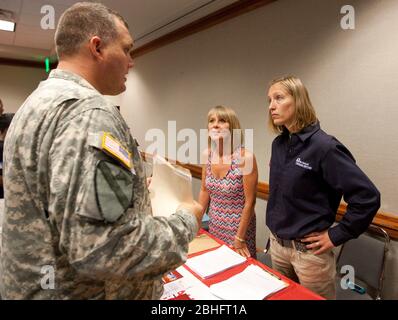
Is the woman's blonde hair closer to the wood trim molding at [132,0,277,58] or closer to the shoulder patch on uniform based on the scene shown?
the shoulder patch on uniform

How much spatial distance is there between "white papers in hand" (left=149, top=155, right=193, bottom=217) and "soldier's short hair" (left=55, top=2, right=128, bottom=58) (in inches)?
16.3

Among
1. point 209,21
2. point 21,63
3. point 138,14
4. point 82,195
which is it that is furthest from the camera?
point 21,63

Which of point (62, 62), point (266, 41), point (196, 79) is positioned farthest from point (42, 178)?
point (196, 79)

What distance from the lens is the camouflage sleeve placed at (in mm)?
561

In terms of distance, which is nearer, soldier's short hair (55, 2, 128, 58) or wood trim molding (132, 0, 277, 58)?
soldier's short hair (55, 2, 128, 58)

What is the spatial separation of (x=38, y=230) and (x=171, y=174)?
397 mm

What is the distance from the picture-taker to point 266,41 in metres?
2.69

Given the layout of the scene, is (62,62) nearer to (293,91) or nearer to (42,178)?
(42,178)

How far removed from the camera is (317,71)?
226 cm

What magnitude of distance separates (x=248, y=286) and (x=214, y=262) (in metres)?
0.24

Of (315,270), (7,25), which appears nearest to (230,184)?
(315,270)
